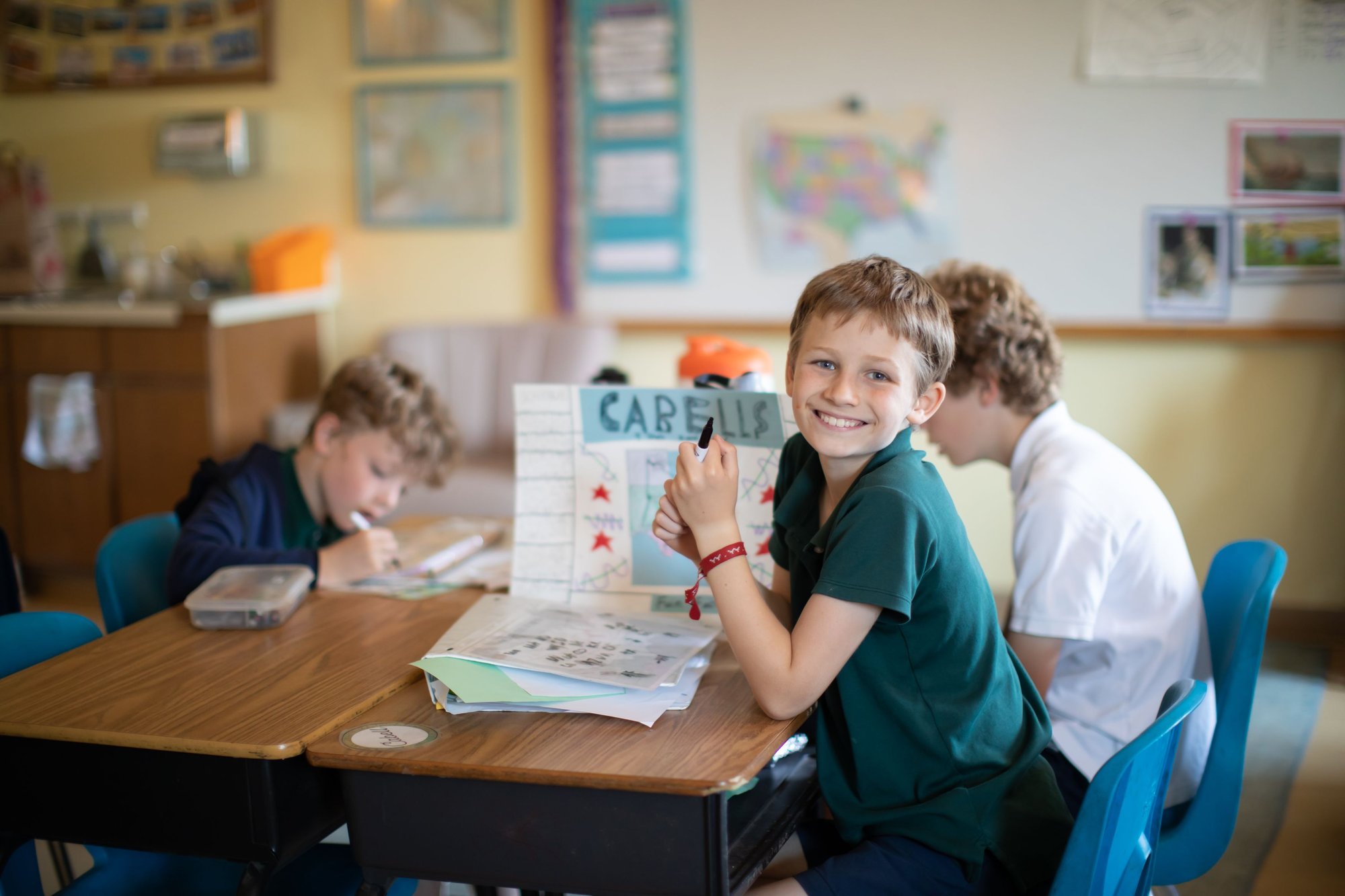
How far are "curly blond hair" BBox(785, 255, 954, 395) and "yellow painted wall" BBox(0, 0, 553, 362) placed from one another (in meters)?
2.66

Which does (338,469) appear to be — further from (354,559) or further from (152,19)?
(152,19)

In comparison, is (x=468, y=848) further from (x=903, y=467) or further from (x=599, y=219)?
(x=599, y=219)

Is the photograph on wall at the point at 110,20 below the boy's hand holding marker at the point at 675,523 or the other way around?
the other way around

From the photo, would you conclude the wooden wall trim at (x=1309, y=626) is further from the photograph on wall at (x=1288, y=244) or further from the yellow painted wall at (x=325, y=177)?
the yellow painted wall at (x=325, y=177)

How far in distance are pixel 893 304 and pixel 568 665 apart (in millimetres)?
484

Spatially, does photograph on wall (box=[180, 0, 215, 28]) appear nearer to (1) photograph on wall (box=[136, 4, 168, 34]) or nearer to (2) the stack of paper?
(1) photograph on wall (box=[136, 4, 168, 34])

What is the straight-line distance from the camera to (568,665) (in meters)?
1.19

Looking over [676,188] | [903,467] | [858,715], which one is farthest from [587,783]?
[676,188]

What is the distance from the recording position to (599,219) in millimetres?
3682

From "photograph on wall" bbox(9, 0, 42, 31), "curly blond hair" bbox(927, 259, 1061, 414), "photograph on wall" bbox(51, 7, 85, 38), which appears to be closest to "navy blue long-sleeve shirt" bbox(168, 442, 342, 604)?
"curly blond hair" bbox(927, 259, 1061, 414)

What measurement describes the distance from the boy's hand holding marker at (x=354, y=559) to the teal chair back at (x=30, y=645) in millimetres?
294

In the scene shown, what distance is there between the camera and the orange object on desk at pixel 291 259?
3789 mm

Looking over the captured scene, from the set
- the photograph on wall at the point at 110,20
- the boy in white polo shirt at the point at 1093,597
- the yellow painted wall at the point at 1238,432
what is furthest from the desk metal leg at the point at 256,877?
the photograph on wall at the point at 110,20

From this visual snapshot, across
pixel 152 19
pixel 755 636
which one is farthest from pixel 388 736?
pixel 152 19
